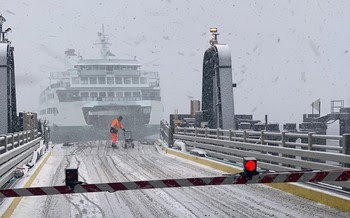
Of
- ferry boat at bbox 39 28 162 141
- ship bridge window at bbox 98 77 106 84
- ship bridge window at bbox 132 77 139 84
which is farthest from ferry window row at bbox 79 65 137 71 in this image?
ship bridge window at bbox 132 77 139 84

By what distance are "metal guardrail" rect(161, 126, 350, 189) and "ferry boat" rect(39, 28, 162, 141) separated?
128 ft

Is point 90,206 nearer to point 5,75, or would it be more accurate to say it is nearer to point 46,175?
point 46,175

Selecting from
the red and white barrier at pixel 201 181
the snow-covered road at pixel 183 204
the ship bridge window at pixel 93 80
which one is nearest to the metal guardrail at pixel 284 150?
the snow-covered road at pixel 183 204

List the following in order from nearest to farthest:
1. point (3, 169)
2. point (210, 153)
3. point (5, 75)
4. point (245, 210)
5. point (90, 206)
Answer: point (245, 210), point (90, 206), point (3, 169), point (210, 153), point (5, 75)

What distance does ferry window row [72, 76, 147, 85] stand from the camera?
62000 millimetres

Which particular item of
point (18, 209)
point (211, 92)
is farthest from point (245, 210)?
point (211, 92)

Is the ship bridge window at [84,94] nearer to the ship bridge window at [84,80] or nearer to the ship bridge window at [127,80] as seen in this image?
the ship bridge window at [84,80]

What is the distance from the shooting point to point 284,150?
11.0 m

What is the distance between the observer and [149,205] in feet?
28.2

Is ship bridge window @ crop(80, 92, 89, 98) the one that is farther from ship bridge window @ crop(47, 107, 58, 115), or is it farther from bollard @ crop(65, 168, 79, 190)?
bollard @ crop(65, 168, 79, 190)

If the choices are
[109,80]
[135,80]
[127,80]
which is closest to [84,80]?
[109,80]

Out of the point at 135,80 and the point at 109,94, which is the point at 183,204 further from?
the point at 135,80

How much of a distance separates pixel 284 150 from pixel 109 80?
2081 inches

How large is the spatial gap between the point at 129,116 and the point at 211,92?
1415 inches
